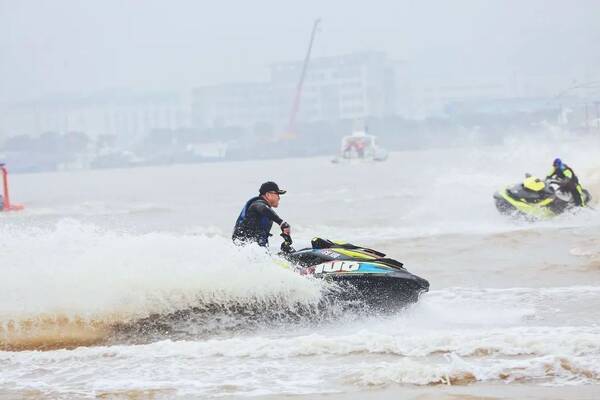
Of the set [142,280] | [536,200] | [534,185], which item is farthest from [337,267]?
[534,185]

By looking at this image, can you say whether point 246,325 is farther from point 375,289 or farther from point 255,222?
point 375,289

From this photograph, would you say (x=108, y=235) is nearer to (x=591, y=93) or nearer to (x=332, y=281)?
(x=332, y=281)

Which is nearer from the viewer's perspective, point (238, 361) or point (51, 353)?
point (238, 361)

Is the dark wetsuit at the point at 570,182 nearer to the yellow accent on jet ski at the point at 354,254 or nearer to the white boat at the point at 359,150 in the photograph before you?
the yellow accent on jet ski at the point at 354,254

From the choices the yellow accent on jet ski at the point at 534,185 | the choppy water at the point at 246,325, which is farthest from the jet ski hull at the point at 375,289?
the yellow accent on jet ski at the point at 534,185

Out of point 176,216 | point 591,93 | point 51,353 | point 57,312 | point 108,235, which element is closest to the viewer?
point 51,353

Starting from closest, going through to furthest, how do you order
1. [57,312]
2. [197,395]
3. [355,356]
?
[197,395]
[355,356]
[57,312]

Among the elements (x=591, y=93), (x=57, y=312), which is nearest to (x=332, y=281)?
(x=57, y=312)

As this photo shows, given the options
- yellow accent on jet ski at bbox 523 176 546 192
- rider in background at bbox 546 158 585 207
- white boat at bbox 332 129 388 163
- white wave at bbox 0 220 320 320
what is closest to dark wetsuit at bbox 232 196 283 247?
white wave at bbox 0 220 320 320

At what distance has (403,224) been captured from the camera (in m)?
22.5

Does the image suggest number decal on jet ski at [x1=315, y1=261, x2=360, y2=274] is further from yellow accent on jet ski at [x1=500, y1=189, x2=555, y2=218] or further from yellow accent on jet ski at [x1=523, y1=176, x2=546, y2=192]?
yellow accent on jet ski at [x1=523, y1=176, x2=546, y2=192]

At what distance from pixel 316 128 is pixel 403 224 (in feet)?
468

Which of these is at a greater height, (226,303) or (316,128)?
(316,128)

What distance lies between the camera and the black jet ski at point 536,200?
62.6ft
